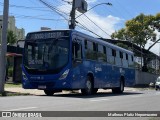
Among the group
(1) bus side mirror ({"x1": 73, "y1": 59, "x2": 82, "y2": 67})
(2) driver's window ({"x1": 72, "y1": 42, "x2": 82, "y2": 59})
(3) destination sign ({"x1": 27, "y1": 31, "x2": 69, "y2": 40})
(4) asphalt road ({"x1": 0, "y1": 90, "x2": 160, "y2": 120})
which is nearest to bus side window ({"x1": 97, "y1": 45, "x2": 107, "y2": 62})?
(2) driver's window ({"x1": 72, "y1": 42, "x2": 82, "y2": 59})

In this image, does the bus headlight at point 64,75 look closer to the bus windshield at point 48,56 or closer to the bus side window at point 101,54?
the bus windshield at point 48,56

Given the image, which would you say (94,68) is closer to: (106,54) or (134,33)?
(106,54)

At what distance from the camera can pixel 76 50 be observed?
20.4 metres

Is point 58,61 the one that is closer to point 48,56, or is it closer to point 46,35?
point 48,56

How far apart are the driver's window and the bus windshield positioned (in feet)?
1.22

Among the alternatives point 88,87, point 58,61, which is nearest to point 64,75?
point 58,61

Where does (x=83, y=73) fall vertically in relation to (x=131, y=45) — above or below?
below

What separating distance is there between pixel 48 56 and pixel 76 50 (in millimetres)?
1444

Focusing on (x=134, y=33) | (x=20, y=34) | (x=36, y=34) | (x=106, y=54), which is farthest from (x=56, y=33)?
(x=20, y=34)

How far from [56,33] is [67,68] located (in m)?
1.88

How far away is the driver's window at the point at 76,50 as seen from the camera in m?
20.2

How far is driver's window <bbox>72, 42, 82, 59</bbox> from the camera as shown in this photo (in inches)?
795

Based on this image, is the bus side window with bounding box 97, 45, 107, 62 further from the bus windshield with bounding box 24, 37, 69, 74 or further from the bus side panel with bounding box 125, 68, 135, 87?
the bus side panel with bounding box 125, 68, 135, 87

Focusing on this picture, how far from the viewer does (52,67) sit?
20.0 meters
